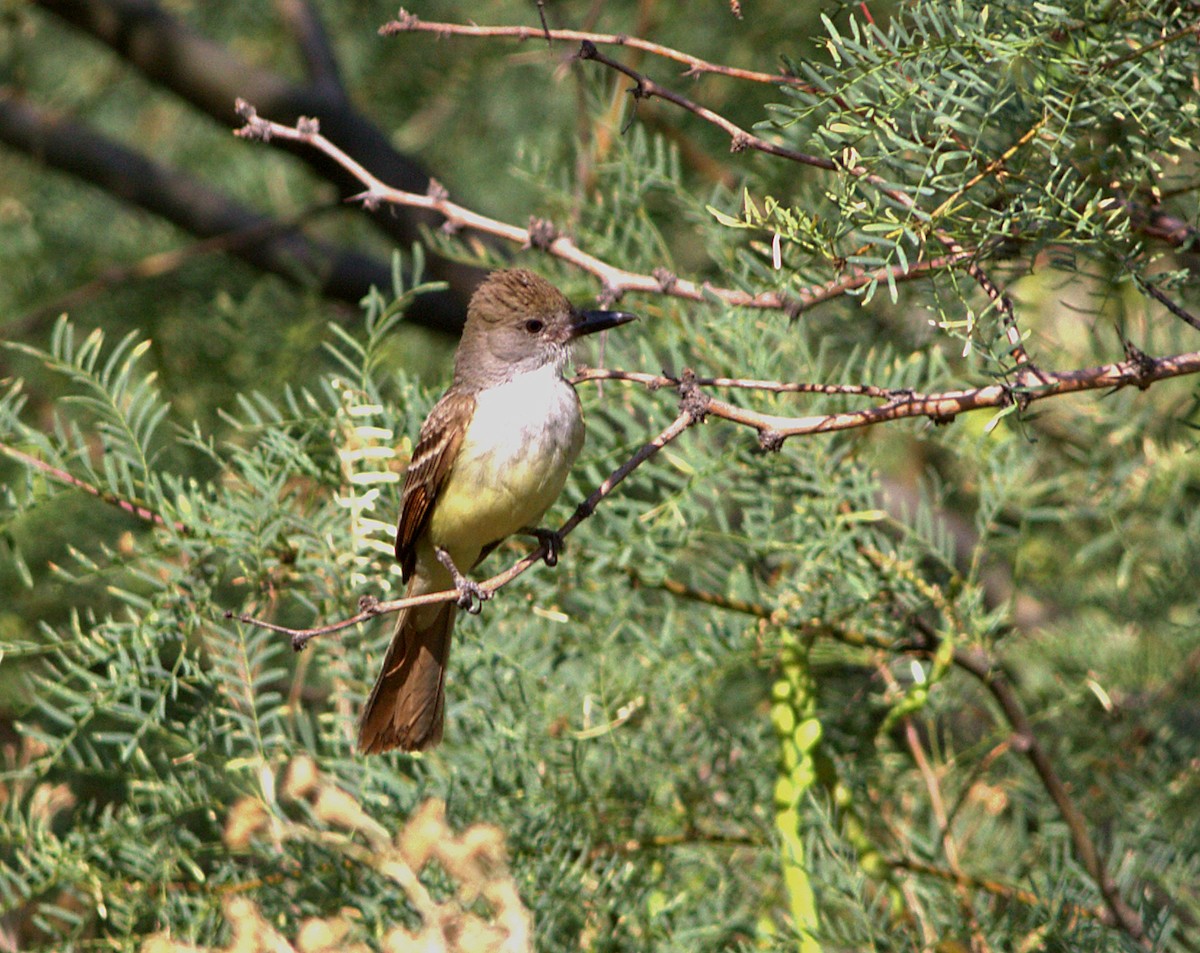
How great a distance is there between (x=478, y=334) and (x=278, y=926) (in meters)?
1.60

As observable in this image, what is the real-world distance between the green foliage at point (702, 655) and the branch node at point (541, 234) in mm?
242

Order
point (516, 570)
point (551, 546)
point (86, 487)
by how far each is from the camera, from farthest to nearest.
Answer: point (551, 546), point (86, 487), point (516, 570)

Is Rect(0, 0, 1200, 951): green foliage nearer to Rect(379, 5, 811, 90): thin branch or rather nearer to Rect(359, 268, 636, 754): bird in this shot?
Rect(359, 268, 636, 754): bird

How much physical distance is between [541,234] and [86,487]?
1.01 metres

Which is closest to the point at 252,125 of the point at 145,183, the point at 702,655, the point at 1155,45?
the point at 702,655

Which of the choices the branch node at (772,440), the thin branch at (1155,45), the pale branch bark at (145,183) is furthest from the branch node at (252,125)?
the pale branch bark at (145,183)

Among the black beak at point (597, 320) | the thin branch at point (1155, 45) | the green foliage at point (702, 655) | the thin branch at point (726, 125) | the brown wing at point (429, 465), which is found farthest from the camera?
the brown wing at point (429, 465)

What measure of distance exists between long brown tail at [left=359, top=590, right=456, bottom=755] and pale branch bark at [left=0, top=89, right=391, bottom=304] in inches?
97.5

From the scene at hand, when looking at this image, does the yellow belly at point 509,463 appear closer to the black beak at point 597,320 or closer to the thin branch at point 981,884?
the black beak at point 597,320

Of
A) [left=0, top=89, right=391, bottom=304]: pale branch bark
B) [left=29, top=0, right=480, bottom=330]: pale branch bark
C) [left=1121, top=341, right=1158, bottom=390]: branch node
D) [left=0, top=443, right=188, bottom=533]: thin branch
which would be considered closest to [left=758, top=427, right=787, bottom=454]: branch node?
[left=1121, top=341, right=1158, bottom=390]: branch node

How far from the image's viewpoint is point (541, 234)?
114 inches

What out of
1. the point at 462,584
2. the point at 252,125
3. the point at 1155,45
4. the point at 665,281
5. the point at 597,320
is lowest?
the point at 462,584

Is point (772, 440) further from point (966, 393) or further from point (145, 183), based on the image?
point (145, 183)

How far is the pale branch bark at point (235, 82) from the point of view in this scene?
16.5 feet
